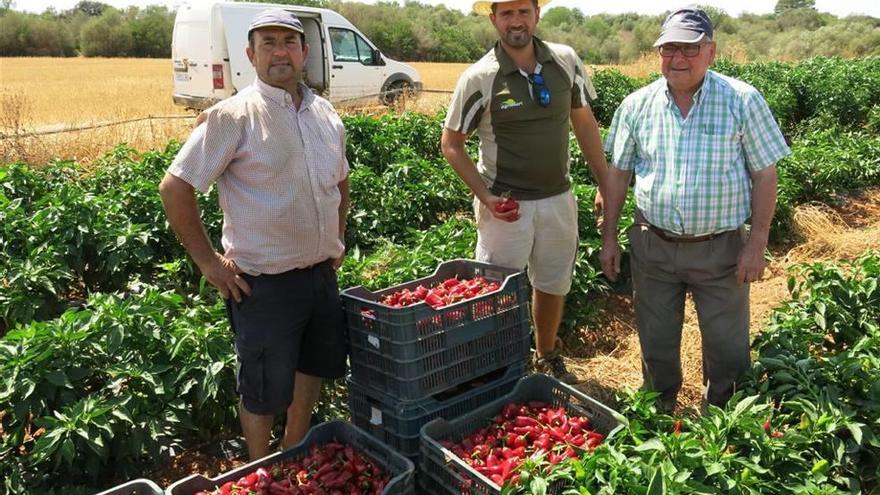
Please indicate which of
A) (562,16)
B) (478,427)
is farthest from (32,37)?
(478,427)

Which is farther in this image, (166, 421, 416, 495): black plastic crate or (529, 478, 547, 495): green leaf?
(166, 421, 416, 495): black plastic crate

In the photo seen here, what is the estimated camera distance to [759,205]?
327 centimetres

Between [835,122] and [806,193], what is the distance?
571 centimetres

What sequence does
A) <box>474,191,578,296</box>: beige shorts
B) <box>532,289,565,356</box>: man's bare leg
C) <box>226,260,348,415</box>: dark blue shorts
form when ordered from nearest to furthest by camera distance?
1. <box>226,260,348,415</box>: dark blue shorts
2. <box>474,191,578,296</box>: beige shorts
3. <box>532,289,565,356</box>: man's bare leg

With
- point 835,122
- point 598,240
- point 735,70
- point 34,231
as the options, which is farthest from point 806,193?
point 735,70

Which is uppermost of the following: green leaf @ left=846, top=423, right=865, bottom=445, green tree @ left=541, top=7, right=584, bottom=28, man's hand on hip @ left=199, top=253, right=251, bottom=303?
green tree @ left=541, top=7, right=584, bottom=28

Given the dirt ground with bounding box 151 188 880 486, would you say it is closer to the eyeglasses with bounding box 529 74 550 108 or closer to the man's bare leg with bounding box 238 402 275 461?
the man's bare leg with bounding box 238 402 275 461

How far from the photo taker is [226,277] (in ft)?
10.1

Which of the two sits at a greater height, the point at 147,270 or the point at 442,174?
the point at 442,174

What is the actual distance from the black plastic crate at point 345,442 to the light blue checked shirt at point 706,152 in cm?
163

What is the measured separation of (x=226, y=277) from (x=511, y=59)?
75.0 inches

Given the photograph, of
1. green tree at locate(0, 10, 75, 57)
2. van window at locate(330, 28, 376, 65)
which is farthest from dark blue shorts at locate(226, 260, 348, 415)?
green tree at locate(0, 10, 75, 57)

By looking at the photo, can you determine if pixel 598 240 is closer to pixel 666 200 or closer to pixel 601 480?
pixel 666 200

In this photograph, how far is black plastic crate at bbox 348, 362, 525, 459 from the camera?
3.21 metres
